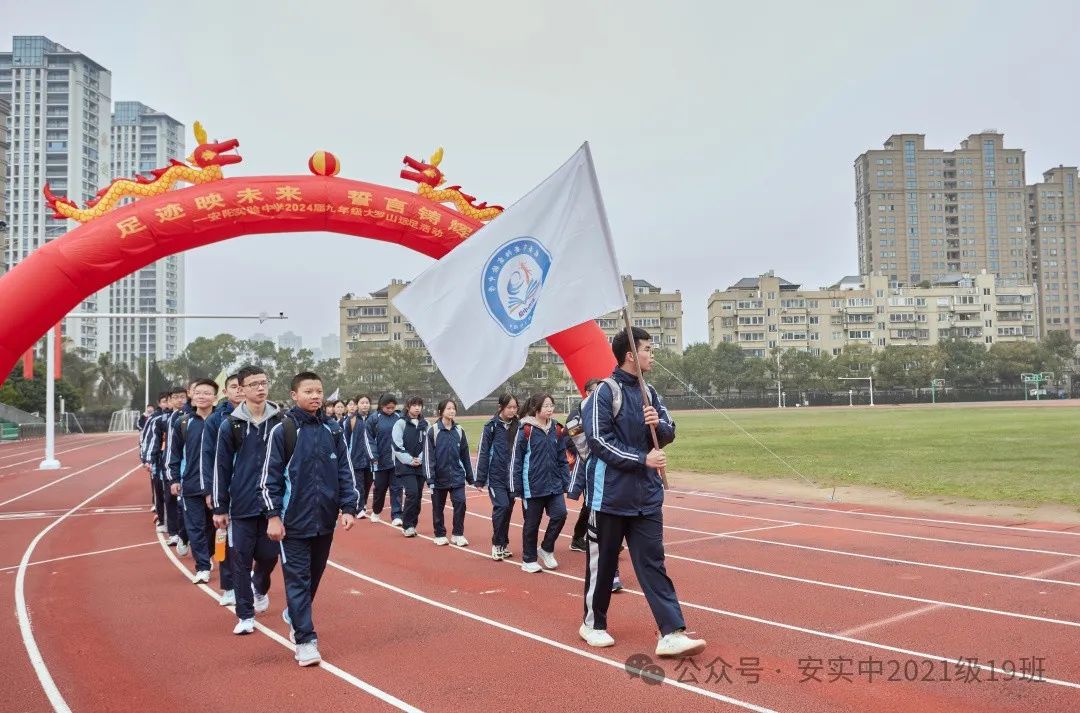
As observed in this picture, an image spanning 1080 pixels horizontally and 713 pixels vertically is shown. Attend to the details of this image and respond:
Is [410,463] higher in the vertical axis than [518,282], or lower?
lower

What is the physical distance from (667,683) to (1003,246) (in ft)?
451

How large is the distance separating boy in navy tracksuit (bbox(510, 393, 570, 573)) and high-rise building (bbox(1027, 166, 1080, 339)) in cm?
13813

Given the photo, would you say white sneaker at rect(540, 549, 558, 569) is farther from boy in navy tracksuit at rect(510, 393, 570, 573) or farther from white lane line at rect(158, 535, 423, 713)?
white lane line at rect(158, 535, 423, 713)

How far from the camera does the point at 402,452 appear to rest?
906 cm

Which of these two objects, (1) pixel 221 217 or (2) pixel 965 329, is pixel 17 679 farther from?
(2) pixel 965 329

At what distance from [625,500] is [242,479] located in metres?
2.58

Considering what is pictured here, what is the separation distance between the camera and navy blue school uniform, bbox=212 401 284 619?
16.7 ft

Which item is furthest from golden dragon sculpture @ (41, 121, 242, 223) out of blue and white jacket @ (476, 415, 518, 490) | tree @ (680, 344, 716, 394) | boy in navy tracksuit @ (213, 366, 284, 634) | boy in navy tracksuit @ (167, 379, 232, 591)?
tree @ (680, 344, 716, 394)

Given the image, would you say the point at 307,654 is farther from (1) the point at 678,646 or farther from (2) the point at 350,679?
(1) the point at 678,646

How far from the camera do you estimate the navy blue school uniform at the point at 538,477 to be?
23.0ft

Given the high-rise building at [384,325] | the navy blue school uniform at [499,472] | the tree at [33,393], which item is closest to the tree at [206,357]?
the high-rise building at [384,325]

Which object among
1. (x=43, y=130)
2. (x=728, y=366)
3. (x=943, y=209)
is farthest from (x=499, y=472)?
(x=943, y=209)

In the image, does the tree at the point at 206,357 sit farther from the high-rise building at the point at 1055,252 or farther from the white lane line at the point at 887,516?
the high-rise building at the point at 1055,252

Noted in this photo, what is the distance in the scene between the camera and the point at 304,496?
14.9ft
